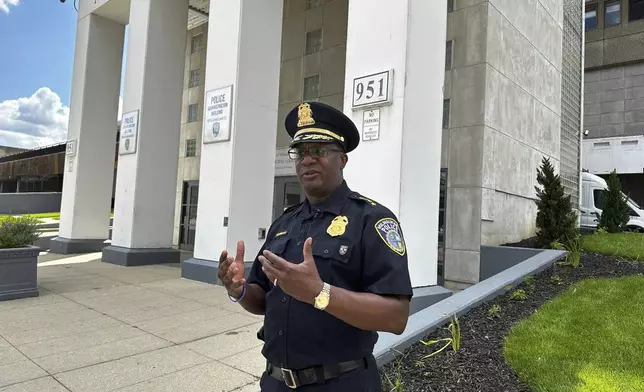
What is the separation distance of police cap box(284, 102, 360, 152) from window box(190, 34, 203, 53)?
16787 mm

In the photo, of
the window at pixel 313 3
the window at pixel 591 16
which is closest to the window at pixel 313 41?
the window at pixel 313 3

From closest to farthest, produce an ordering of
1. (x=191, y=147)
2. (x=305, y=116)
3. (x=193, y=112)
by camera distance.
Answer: (x=305, y=116)
(x=191, y=147)
(x=193, y=112)

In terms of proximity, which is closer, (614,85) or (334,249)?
(334,249)

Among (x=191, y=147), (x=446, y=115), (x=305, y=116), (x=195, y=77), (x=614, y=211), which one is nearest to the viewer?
(x=305, y=116)

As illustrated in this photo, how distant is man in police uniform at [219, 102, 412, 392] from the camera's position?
146cm

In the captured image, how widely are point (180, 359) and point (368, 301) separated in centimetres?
340

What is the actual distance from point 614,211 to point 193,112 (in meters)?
14.5

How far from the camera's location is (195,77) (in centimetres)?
1745

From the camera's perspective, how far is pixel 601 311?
462cm

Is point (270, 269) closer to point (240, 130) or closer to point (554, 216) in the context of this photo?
point (240, 130)

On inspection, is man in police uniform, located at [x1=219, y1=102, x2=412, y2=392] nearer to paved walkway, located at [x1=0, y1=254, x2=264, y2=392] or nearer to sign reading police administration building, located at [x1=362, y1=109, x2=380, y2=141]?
paved walkway, located at [x1=0, y1=254, x2=264, y2=392]

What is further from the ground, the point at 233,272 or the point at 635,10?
the point at 635,10

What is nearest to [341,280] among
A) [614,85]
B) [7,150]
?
[614,85]

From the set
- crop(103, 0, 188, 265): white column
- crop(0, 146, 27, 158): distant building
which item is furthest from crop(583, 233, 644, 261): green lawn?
crop(0, 146, 27, 158): distant building
